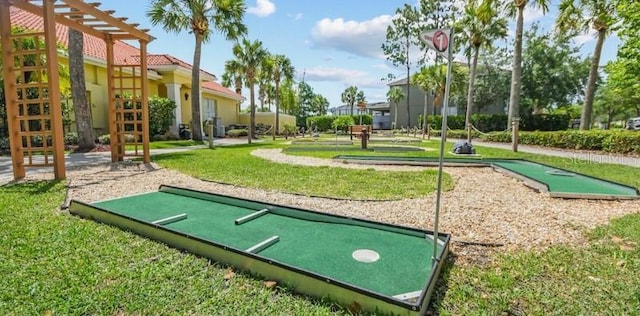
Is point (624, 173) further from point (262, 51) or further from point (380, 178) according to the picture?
point (262, 51)

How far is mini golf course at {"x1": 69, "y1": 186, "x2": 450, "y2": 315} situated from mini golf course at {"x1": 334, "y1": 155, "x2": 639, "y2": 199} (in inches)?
129

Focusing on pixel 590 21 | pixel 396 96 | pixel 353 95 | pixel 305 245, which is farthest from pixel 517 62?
pixel 353 95

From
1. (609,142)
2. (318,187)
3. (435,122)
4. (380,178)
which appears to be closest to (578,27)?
(609,142)

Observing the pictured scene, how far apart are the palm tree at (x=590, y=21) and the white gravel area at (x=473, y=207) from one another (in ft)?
43.0

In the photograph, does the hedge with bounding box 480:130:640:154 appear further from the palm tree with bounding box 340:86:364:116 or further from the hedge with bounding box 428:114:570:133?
the palm tree with bounding box 340:86:364:116

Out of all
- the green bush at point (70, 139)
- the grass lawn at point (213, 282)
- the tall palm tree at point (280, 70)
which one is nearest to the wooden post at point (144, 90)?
the grass lawn at point (213, 282)

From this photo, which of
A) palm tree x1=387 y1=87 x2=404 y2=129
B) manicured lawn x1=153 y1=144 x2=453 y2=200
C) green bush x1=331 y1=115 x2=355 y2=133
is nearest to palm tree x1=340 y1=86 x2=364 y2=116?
palm tree x1=387 y1=87 x2=404 y2=129

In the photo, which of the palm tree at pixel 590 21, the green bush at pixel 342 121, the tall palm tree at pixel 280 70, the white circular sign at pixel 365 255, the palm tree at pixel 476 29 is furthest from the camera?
the green bush at pixel 342 121

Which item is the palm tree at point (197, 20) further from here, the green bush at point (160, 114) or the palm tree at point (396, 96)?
the palm tree at point (396, 96)

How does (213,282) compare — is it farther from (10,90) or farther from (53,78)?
(10,90)

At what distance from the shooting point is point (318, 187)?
17.7 ft

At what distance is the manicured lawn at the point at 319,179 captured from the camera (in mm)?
5059

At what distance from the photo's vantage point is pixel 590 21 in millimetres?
15492

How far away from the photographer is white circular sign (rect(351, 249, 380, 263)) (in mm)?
2514
